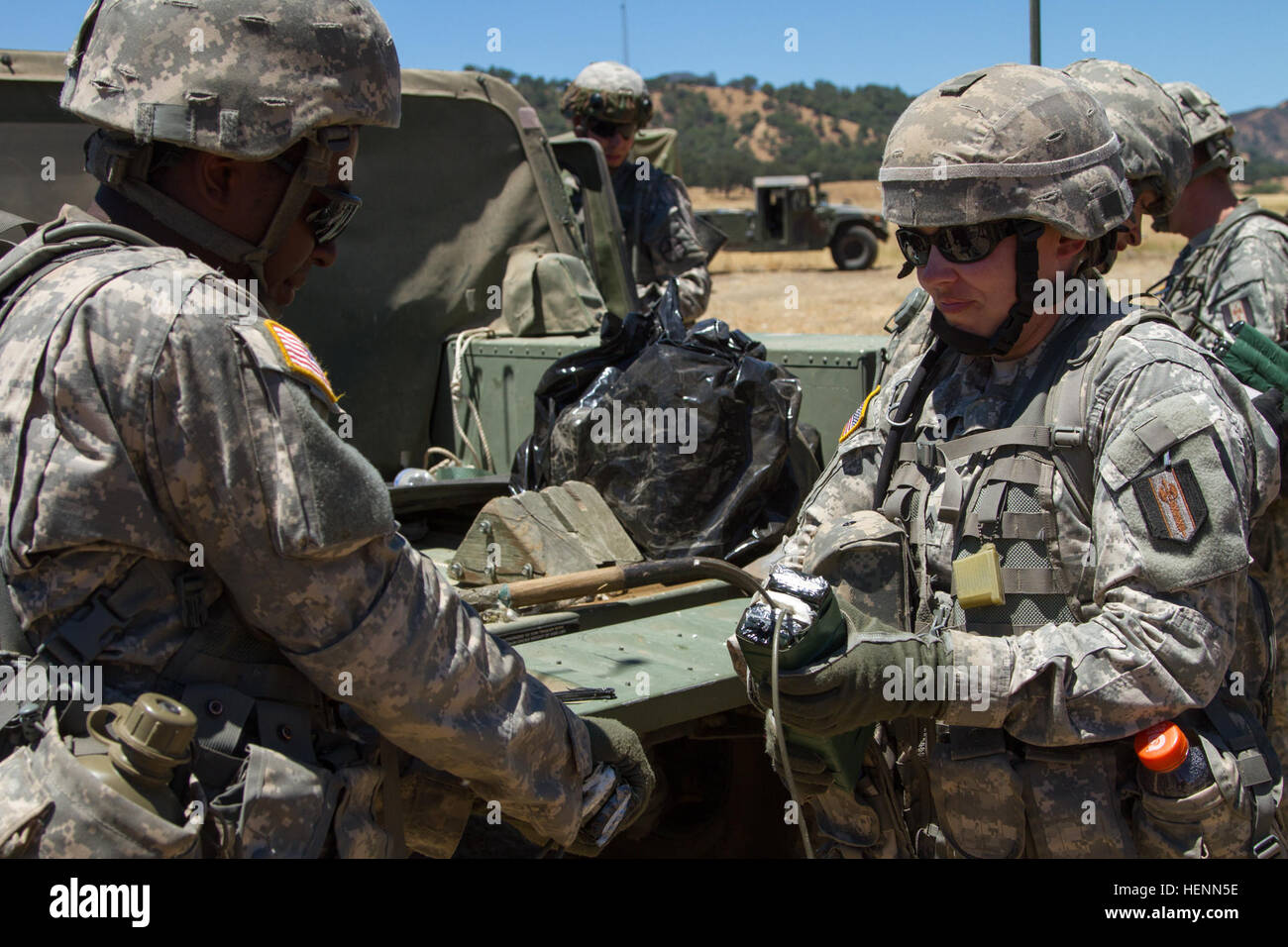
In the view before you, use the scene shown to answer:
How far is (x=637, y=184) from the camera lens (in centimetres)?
648

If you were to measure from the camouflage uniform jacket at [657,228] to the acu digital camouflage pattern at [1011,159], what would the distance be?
402 centimetres

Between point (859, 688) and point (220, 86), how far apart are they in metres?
1.29

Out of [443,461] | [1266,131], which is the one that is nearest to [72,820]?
[443,461]

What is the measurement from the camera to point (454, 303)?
15.3ft

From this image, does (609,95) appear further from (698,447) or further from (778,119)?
(778,119)

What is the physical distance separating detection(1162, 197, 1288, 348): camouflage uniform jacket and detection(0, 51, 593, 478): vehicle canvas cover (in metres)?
2.03

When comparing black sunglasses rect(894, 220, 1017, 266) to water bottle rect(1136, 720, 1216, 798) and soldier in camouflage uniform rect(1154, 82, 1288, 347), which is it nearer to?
water bottle rect(1136, 720, 1216, 798)

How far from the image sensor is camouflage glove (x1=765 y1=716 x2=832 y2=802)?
7.18ft

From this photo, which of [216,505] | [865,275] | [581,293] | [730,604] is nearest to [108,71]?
[216,505]

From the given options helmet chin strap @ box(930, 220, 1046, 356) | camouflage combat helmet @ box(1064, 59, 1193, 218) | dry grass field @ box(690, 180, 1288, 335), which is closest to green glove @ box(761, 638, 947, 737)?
helmet chin strap @ box(930, 220, 1046, 356)

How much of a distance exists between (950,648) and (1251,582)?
0.70 meters

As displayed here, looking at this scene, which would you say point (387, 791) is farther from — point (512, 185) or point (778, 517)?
point (512, 185)

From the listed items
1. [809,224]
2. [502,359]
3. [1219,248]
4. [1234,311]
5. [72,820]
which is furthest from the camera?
[809,224]

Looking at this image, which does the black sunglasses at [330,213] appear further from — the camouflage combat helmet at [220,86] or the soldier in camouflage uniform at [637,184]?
the soldier in camouflage uniform at [637,184]
